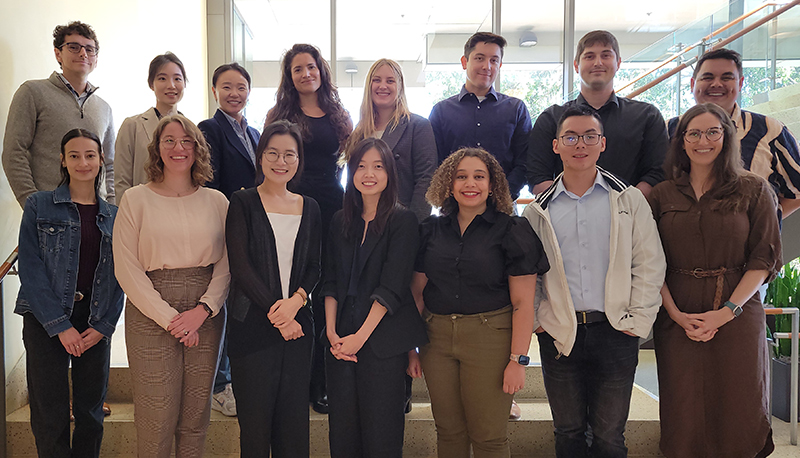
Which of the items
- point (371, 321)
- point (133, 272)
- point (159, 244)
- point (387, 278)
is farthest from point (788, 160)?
point (133, 272)

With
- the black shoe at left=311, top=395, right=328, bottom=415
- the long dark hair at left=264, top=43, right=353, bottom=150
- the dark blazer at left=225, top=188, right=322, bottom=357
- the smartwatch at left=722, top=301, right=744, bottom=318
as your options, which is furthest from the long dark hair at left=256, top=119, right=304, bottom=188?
the smartwatch at left=722, top=301, right=744, bottom=318

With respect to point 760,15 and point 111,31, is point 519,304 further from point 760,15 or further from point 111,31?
point 111,31

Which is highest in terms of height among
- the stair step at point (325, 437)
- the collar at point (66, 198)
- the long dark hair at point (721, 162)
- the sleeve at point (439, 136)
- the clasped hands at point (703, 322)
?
the sleeve at point (439, 136)

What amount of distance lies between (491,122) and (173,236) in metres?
1.59

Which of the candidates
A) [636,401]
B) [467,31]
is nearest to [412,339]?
[636,401]

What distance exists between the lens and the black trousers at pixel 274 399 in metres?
2.03

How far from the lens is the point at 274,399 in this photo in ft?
6.76

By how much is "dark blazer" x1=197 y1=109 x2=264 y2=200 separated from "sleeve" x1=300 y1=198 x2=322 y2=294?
0.68 m

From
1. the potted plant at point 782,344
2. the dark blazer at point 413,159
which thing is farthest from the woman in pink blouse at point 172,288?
the potted plant at point 782,344

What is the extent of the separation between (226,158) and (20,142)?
1026mm

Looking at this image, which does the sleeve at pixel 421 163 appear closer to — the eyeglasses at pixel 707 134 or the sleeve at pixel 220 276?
the sleeve at pixel 220 276

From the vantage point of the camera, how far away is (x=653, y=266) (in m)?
2.02

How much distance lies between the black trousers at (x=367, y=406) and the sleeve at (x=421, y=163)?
2.54 feet

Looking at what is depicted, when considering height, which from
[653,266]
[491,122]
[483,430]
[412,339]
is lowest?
[483,430]
